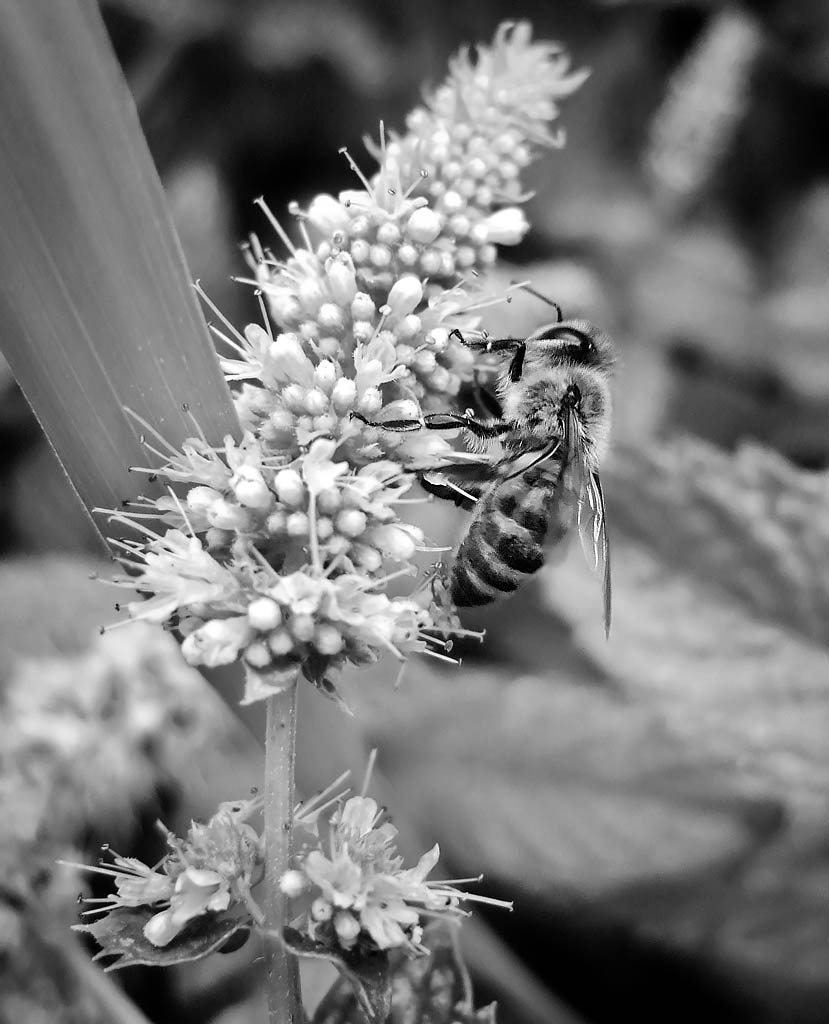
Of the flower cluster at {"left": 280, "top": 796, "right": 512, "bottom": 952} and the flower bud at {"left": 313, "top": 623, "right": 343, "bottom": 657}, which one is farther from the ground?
the flower bud at {"left": 313, "top": 623, "right": 343, "bottom": 657}

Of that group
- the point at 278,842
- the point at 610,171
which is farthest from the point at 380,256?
the point at 610,171

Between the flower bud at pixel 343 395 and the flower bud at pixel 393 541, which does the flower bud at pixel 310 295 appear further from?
the flower bud at pixel 393 541

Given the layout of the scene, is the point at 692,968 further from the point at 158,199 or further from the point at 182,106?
the point at 182,106

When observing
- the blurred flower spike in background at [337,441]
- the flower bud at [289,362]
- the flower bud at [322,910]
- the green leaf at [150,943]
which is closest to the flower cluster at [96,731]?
the green leaf at [150,943]

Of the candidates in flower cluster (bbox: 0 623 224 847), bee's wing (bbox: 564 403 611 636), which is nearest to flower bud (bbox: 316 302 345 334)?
bee's wing (bbox: 564 403 611 636)

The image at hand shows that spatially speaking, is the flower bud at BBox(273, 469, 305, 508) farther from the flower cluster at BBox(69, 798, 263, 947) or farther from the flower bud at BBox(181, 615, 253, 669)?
the flower cluster at BBox(69, 798, 263, 947)

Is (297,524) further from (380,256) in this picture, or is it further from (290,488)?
(380,256)
